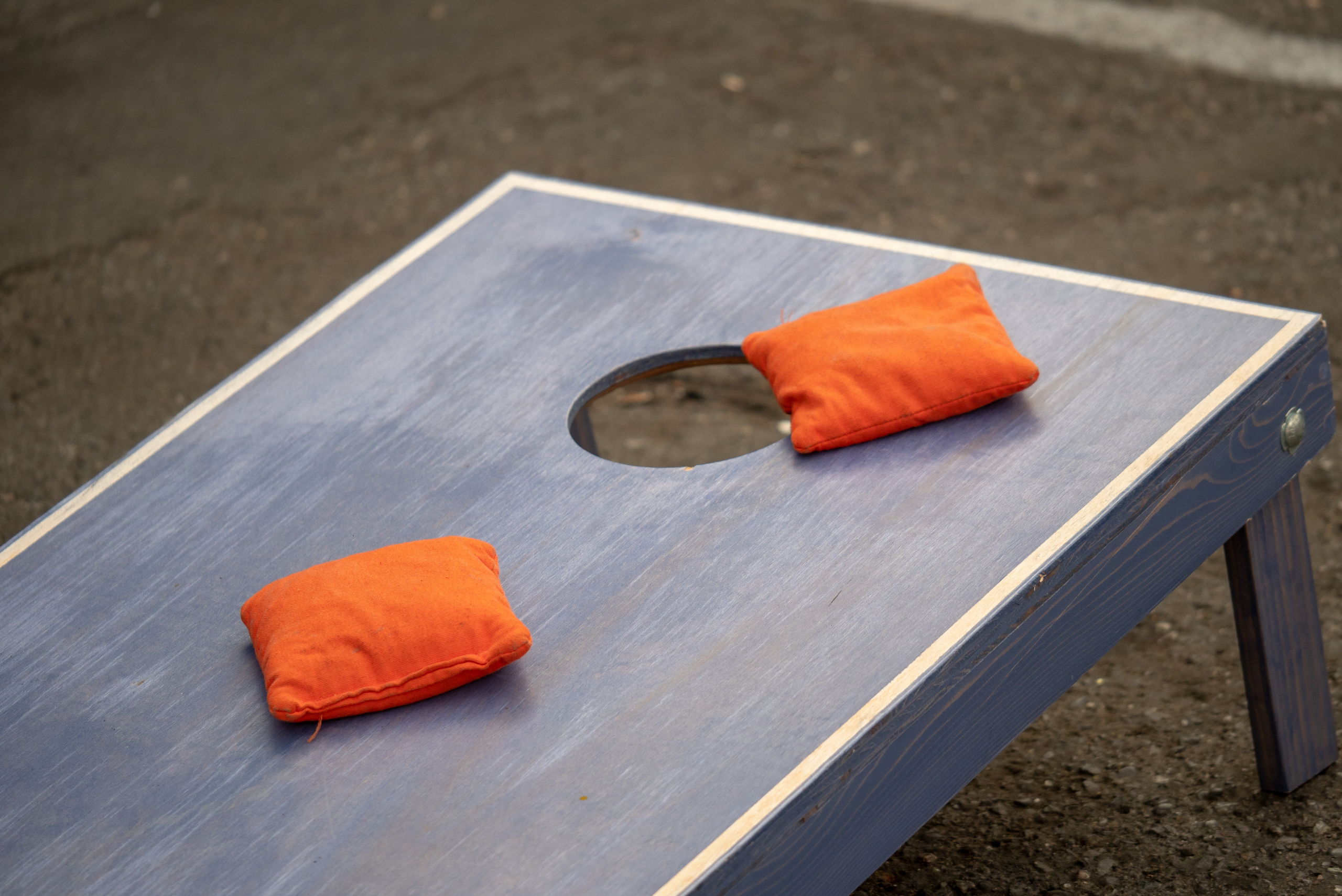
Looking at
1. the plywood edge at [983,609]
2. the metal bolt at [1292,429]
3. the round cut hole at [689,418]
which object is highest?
the plywood edge at [983,609]

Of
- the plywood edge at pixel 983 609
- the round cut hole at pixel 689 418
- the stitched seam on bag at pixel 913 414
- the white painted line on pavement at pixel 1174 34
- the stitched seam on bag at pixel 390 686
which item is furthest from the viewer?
the white painted line on pavement at pixel 1174 34

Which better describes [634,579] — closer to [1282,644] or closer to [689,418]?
[1282,644]

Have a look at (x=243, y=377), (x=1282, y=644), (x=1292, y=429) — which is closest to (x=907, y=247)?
(x=1292, y=429)

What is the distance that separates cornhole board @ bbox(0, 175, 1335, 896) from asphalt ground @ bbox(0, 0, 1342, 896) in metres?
0.36

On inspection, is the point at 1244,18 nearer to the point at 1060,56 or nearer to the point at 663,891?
the point at 1060,56

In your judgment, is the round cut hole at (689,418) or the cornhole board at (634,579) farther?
the round cut hole at (689,418)

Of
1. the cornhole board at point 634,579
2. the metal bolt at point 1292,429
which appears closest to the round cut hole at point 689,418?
the cornhole board at point 634,579

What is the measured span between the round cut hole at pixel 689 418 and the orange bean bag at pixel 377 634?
1150 mm

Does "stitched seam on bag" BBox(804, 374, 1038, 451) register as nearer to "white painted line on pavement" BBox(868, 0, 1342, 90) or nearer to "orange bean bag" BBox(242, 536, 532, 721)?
"orange bean bag" BBox(242, 536, 532, 721)

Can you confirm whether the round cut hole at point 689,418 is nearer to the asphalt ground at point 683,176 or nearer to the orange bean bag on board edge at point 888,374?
the asphalt ground at point 683,176

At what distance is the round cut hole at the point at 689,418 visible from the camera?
2.50 metres

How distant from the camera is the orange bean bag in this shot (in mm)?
1152

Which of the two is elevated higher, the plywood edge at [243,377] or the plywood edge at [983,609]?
the plywood edge at [243,377]

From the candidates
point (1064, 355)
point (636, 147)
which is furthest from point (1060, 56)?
point (1064, 355)
